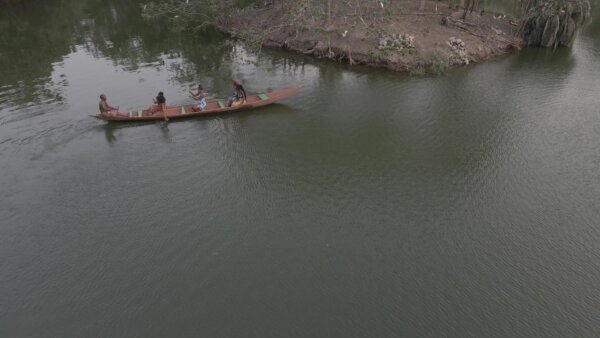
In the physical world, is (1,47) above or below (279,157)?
above

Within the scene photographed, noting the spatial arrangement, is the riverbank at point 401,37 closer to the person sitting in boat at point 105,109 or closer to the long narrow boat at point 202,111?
the long narrow boat at point 202,111

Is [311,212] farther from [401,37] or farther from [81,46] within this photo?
[81,46]

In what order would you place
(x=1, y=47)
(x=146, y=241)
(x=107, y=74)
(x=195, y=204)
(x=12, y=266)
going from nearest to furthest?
(x=12, y=266)
(x=146, y=241)
(x=195, y=204)
(x=107, y=74)
(x=1, y=47)

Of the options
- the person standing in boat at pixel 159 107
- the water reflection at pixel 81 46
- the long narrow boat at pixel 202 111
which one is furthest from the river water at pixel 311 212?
the person standing in boat at pixel 159 107

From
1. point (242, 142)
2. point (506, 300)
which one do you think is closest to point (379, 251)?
point (506, 300)

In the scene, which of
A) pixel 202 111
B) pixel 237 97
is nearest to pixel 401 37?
pixel 237 97

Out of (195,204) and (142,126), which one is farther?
(142,126)

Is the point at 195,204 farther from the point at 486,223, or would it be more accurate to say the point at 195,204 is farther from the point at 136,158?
the point at 486,223
